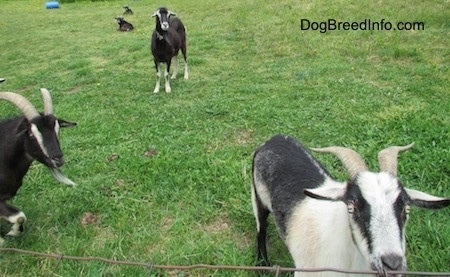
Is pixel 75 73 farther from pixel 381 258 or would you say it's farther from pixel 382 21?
pixel 381 258

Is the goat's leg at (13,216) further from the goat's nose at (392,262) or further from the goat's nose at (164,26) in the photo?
the goat's nose at (164,26)

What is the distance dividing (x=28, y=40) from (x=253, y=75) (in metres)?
9.25

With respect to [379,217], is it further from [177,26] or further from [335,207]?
[177,26]

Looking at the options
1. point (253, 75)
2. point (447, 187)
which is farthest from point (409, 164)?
point (253, 75)

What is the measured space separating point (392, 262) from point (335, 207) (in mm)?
692

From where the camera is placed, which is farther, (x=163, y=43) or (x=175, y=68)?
(x=175, y=68)

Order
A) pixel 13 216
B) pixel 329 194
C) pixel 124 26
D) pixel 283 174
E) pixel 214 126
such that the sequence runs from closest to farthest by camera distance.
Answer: pixel 329 194, pixel 283 174, pixel 13 216, pixel 214 126, pixel 124 26

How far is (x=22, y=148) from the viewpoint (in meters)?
3.86

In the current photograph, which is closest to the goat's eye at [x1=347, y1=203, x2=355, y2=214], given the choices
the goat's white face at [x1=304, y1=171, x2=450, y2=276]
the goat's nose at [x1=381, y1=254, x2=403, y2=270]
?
the goat's white face at [x1=304, y1=171, x2=450, y2=276]

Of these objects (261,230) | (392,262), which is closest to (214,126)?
(261,230)

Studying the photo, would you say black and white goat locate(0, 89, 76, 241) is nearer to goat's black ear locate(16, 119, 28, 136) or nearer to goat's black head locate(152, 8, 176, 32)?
goat's black ear locate(16, 119, 28, 136)

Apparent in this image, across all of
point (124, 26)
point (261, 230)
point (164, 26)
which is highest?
point (164, 26)

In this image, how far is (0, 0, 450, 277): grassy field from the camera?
3643 mm

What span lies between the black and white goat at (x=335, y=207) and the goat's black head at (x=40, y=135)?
1689mm
